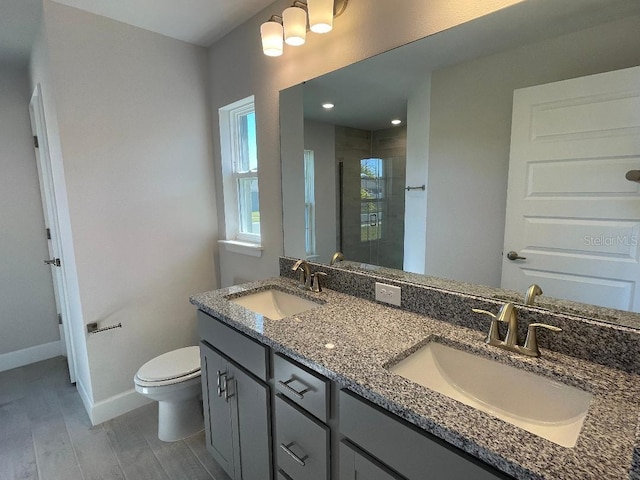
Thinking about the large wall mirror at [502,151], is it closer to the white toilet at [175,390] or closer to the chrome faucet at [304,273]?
the chrome faucet at [304,273]

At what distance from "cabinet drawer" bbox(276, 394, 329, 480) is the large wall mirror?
718mm

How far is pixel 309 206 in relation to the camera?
1.91m

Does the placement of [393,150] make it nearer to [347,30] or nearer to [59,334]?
[347,30]

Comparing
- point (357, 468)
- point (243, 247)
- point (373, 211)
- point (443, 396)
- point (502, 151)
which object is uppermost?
point (502, 151)

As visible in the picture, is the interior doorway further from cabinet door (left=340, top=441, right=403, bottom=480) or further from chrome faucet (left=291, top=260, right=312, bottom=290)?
cabinet door (left=340, top=441, right=403, bottom=480)

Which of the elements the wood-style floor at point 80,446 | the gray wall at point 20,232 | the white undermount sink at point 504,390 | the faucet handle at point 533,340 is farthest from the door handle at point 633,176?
the gray wall at point 20,232

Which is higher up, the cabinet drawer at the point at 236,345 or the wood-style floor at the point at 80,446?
the cabinet drawer at the point at 236,345

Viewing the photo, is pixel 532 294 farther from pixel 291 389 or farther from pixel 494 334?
pixel 291 389

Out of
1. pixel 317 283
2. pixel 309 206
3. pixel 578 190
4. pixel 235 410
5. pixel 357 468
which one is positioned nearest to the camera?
pixel 357 468

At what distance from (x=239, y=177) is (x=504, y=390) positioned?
6.77ft

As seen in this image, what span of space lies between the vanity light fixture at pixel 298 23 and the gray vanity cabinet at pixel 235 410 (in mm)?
1317

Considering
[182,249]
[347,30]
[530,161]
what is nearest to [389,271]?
[530,161]

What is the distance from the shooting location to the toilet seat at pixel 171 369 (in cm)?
182

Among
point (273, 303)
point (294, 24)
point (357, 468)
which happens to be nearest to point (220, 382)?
point (273, 303)
